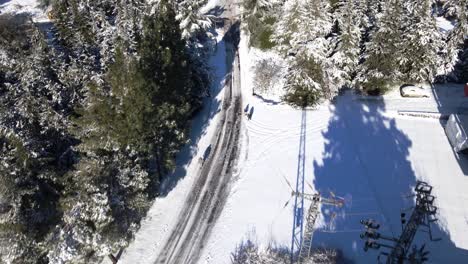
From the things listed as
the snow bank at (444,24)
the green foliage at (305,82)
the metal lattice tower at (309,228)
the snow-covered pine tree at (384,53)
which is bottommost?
the metal lattice tower at (309,228)

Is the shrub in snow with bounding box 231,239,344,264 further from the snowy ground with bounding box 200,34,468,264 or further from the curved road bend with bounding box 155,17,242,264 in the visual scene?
the curved road bend with bounding box 155,17,242,264

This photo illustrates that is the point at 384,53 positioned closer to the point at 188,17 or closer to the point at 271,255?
the point at 188,17

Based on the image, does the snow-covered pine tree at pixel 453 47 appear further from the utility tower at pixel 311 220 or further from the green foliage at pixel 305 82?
the utility tower at pixel 311 220

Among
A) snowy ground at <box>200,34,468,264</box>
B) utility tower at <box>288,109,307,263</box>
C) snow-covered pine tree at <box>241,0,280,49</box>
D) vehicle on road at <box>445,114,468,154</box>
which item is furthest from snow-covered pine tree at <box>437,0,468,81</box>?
snow-covered pine tree at <box>241,0,280,49</box>

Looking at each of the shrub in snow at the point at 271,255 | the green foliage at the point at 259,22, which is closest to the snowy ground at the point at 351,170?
the shrub in snow at the point at 271,255

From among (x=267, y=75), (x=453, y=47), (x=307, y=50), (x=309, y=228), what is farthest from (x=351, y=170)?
(x=453, y=47)

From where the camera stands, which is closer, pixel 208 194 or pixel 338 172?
pixel 208 194

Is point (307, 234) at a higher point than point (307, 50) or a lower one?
lower

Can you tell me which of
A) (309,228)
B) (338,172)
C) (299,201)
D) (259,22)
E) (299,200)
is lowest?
(309,228)
